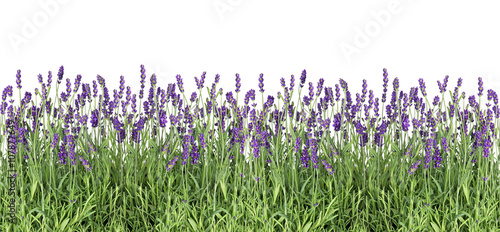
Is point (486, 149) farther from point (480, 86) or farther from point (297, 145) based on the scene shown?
point (297, 145)

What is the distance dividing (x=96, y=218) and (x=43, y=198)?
0.47 m

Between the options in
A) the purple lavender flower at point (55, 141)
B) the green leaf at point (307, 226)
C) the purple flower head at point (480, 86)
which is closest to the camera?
the green leaf at point (307, 226)

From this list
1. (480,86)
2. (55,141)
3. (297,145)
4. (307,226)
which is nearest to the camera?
(307,226)

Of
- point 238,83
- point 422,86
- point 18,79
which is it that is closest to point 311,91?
point 238,83

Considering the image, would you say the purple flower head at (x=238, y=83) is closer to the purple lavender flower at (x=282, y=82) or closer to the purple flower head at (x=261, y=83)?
the purple flower head at (x=261, y=83)

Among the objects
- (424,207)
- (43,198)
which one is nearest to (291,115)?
(424,207)

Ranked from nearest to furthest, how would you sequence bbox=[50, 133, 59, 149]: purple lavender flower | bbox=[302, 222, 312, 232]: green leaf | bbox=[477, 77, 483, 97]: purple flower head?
1. bbox=[302, 222, 312, 232]: green leaf
2. bbox=[50, 133, 59, 149]: purple lavender flower
3. bbox=[477, 77, 483, 97]: purple flower head

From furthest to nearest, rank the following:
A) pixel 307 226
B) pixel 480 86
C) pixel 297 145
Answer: pixel 480 86 < pixel 297 145 < pixel 307 226

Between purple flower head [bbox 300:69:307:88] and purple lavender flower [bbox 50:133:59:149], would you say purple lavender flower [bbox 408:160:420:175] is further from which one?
purple lavender flower [bbox 50:133:59:149]

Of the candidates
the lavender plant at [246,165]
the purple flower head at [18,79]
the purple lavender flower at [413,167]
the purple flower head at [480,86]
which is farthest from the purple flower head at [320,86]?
the purple flower head at [18,79]

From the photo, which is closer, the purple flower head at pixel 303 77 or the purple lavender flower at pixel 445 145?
the purple flower head at pixel 303 77

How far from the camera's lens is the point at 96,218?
431 cm

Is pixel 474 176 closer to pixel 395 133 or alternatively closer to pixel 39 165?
pixel 395 133

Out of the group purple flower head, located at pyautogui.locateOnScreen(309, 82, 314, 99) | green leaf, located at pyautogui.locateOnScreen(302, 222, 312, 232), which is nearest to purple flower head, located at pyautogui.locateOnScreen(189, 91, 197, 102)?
purple flower head, located at pyautogui.locateOnScreen(309, 82, 314, 99)
